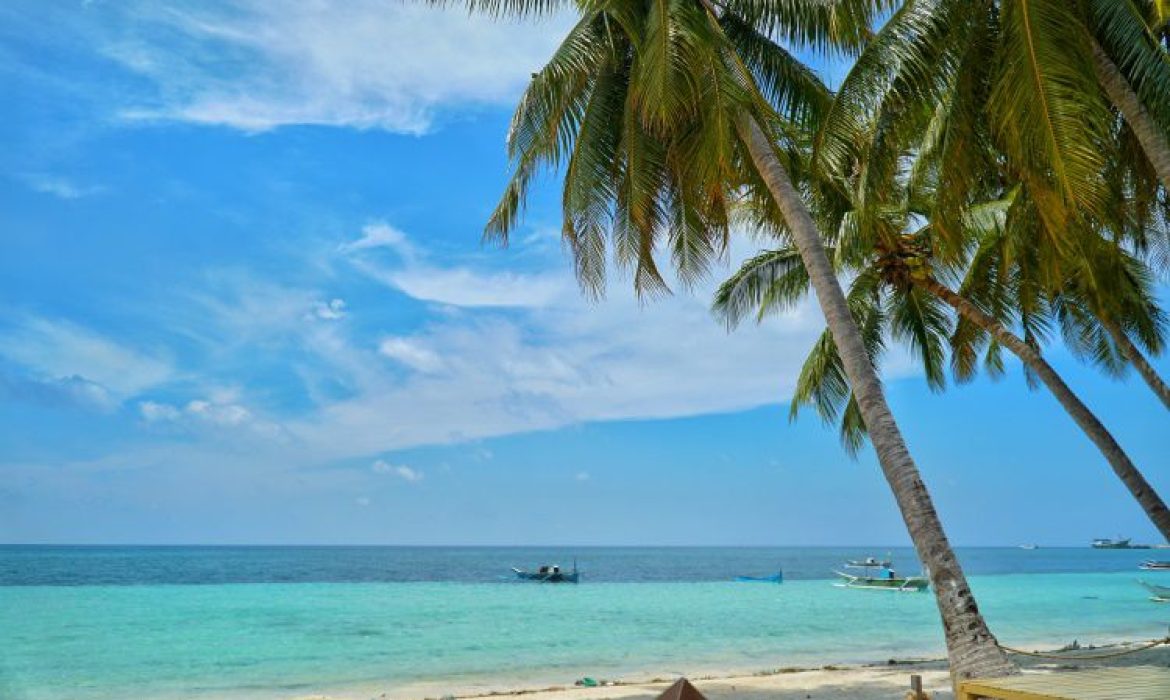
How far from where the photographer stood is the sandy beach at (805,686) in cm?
1260

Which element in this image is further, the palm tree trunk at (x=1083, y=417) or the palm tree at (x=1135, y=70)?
the palm tree trunk at (x=1083, y=417)

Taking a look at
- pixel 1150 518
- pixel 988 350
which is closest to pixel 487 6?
pixel 1150 518

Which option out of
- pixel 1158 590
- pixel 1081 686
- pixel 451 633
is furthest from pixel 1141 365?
pixel 451 633

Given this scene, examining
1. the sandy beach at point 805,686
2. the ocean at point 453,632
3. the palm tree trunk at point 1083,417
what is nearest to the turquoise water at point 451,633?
the ocean at point 453,632

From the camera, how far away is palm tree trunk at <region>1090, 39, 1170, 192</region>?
7387 mm

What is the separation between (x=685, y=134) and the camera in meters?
10.4

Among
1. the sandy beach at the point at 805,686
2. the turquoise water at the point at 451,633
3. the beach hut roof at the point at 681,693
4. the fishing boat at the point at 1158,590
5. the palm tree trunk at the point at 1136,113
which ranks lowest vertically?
the turquoise water at the point at 451,633

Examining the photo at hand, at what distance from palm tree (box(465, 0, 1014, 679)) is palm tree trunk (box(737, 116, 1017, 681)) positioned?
0.02 m

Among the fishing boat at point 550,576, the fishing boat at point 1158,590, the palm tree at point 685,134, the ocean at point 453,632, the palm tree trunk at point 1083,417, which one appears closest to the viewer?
the palm tree at point 685,134

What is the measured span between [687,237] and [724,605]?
96.0 ft

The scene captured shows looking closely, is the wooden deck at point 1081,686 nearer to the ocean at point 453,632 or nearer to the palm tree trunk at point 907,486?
the palm tree trunk at point 907,486

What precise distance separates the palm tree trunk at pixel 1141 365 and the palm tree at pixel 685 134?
5.20 meters

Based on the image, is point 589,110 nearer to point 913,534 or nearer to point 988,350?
point 913,534

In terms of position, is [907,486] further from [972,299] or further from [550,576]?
[550,576]
